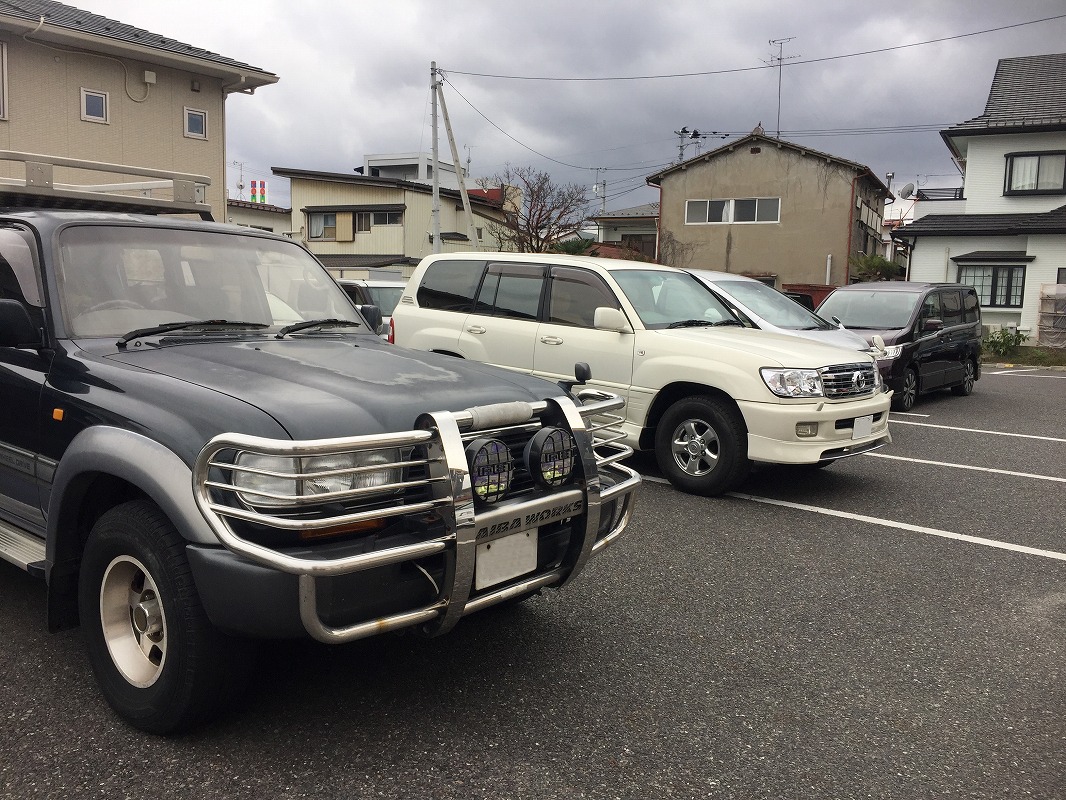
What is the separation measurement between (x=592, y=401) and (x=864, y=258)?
3011cm

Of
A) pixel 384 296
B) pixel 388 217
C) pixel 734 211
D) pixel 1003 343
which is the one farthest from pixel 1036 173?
pixel 384 296

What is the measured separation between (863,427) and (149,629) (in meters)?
5.17

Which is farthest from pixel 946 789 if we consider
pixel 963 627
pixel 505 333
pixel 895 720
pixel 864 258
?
pixel 864 258

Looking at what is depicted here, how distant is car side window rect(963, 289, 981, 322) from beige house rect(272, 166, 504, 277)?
73.7 feet

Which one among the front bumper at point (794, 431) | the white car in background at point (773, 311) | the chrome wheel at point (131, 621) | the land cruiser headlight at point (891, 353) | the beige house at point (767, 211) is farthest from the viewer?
the beige house at point (767, 211)

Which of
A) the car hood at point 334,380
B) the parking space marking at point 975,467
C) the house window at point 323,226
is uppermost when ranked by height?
the house window at point 323,226

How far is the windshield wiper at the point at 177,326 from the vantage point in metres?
3.32

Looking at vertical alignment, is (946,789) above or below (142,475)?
below

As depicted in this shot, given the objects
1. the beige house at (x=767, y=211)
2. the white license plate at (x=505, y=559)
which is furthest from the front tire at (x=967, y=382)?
the beige house at (x=767, y=211)

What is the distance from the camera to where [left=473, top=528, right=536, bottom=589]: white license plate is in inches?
108

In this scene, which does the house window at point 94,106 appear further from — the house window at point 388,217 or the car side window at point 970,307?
the car side window at point 970,307

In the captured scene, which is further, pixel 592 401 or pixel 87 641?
pixel 592 401

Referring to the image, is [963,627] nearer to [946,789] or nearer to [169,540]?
[946,789]

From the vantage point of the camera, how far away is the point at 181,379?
2.85 m
